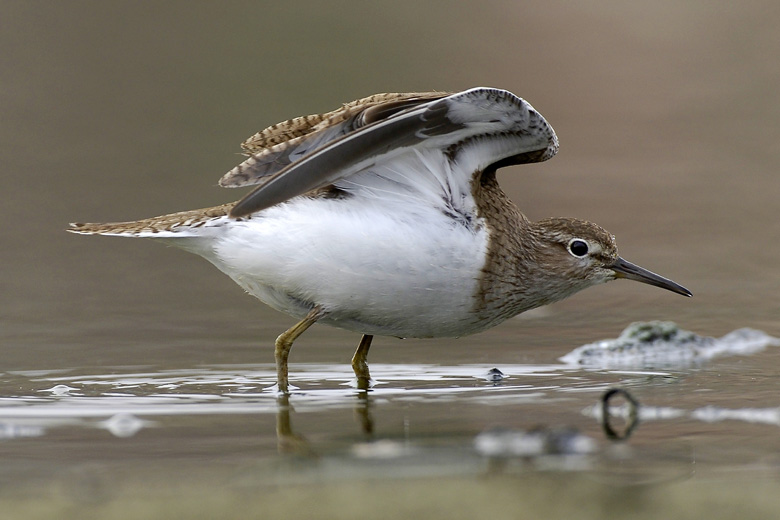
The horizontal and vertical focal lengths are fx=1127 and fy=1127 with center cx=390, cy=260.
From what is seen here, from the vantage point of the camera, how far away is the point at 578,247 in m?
6.99

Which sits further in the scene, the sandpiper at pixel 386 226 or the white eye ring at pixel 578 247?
the white eye ring at pixel 578 247

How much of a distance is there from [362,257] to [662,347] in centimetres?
262

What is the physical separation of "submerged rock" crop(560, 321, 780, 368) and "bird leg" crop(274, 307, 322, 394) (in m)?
1.86

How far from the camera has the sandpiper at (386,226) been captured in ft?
19.5

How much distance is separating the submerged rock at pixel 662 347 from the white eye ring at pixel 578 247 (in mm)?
732

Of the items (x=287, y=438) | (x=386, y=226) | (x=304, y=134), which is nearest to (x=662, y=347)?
(x=386, y=226)

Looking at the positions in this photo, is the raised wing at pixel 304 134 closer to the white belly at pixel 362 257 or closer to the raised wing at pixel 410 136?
the raised wing at pixel 410 136

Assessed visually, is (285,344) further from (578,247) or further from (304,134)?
(578,247)

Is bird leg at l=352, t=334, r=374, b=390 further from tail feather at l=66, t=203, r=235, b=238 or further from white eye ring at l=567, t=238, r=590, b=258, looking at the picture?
white eye ring at l=567, t=238, r=590, b=258

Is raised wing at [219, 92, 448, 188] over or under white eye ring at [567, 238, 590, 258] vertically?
over

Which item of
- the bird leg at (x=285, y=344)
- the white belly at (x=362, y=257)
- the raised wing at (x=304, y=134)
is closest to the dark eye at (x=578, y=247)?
the white belly at (x=362, y=257)

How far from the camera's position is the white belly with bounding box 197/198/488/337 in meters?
6.06

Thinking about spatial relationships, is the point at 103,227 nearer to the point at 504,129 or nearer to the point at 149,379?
the point at 149,379

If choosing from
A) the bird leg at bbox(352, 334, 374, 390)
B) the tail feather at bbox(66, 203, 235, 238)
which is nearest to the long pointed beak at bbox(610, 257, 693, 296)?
the bird leg at bbox(352, 334, 374, 390)
